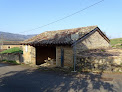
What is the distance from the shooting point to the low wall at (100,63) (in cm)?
866

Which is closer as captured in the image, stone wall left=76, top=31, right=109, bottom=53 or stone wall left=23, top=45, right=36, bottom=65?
stone wall left=76, top=31, right=109, bottom=53

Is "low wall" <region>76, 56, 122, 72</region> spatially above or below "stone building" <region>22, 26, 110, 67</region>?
below

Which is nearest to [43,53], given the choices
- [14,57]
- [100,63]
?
[14,57]

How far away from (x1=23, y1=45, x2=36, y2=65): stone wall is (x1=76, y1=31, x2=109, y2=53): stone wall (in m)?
6.90

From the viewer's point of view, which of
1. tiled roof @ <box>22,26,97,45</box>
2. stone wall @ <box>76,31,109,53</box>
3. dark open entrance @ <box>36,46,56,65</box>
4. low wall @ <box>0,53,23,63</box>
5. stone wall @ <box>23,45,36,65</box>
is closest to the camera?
tiled roof @ <box>22,26,97,45</box>

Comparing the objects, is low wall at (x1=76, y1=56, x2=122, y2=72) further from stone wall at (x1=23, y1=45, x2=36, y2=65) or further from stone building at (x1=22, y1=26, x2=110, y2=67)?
stone wall at (x1=23, y1=45, x2=36, y2=65)

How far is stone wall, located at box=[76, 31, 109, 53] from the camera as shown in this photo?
11812 mm

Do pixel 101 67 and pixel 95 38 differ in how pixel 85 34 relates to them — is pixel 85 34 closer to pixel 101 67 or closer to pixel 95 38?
pixel 95 38

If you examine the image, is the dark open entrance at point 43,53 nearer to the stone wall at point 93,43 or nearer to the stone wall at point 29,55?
the stone wall at point 29,55

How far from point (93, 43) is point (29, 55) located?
886 cm

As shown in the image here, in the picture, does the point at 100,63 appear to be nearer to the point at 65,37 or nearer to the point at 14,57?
the point at 65,37

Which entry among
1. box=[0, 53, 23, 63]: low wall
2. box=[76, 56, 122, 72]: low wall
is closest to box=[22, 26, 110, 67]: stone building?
box=[0, 53, 23, 63]: low wall

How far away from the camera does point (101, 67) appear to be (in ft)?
29.7

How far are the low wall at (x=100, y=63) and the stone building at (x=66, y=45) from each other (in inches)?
44.6
